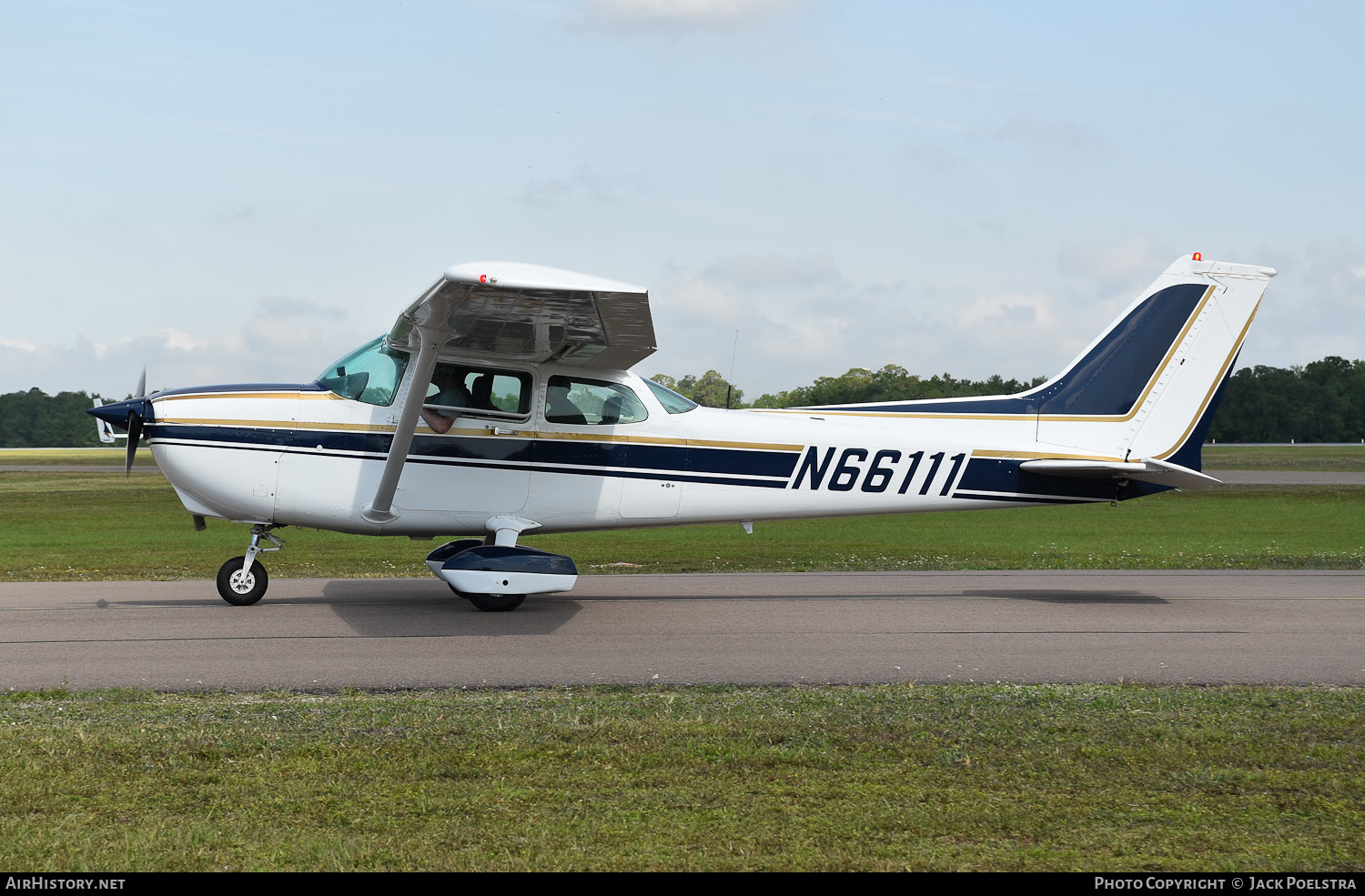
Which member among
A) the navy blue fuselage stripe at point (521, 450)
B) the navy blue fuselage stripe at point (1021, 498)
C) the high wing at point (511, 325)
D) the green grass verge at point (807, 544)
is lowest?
the green grass verge at point (807, 544)

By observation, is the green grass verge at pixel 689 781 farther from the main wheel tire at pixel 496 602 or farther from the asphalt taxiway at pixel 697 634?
the main wheel tire at pixel 496 602

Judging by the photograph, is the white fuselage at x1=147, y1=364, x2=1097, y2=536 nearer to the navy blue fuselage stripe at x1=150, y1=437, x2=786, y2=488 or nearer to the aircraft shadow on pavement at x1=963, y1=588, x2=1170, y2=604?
the navy blue fuselage stripe at x1=150, y1=437, x2=786, y2=488

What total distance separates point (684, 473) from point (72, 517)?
2158cm

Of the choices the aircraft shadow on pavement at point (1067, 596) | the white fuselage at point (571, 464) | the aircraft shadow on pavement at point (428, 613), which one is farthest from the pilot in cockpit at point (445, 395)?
the aircraft shadow on pavement at point (1067, 596)

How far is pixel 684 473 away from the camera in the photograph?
11.0m

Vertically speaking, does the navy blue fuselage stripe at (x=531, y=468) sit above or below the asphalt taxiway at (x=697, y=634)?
above

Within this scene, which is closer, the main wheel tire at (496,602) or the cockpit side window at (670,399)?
the main wheel tire at (496,602)

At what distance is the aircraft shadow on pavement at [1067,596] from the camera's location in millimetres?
11195

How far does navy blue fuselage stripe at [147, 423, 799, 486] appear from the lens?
33.7 feet

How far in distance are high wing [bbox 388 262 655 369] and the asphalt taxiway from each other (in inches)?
95.8

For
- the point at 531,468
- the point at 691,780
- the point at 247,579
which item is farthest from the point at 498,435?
the point at 691,780

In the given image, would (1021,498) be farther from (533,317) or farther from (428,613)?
(428,613)

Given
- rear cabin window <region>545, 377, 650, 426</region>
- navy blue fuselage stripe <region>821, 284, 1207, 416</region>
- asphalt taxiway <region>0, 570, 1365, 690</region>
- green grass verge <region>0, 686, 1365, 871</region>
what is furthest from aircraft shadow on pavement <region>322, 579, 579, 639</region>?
navy blue fuselage stripe <region>821, 284, 1207, 416</region>

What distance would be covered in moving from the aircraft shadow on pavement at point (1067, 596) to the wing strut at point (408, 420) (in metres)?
5.84
